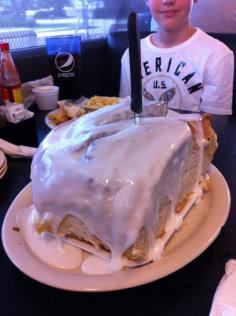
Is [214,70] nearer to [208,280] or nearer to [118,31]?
[118,31]

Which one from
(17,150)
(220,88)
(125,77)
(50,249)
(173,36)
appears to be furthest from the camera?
(125,77)

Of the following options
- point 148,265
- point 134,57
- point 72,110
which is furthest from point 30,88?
point 148,265

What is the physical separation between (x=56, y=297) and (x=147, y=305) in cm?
12

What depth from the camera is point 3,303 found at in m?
0.39

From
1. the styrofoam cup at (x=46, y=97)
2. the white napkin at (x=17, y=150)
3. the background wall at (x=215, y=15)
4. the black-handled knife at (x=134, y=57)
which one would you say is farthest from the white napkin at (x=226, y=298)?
the background wall at (x=215, y=15)

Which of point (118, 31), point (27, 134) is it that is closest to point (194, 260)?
point (27, 134)

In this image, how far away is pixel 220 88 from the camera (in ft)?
4.44

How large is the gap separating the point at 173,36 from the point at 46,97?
715mm

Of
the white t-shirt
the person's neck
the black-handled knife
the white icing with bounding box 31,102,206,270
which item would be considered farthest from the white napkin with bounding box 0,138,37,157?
the person's neck

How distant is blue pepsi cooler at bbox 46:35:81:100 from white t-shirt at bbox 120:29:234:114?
0.95 feet

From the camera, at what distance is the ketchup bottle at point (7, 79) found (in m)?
0.98

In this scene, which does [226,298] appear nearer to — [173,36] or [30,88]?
[30,88]

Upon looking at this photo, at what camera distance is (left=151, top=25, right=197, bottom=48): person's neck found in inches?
57.0

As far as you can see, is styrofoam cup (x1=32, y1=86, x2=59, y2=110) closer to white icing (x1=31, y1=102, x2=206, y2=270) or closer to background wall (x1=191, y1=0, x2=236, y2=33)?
white icing (x1=31, y1=102, x2=206, y2=270)
